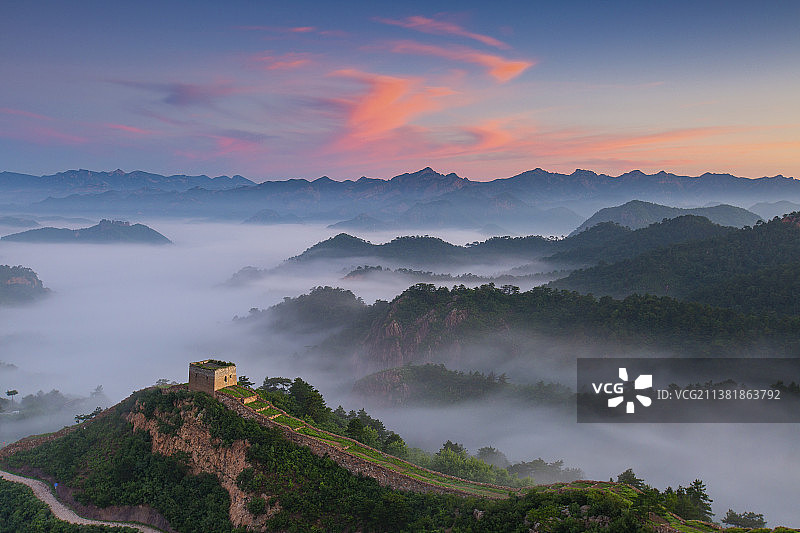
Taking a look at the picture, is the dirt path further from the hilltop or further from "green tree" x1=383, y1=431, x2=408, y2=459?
"green tree" x1=383, y1=431, x2=408, y2=459

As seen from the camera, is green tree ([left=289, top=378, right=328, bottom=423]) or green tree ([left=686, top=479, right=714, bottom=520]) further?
green tree ([left=289, top=378, right=328, bottom=423])

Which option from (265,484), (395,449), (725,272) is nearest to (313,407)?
(395,449)

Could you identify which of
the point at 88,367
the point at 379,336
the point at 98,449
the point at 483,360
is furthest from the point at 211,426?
the point at 88,367

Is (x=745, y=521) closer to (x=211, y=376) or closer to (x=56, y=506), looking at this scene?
(x=211, y=376)

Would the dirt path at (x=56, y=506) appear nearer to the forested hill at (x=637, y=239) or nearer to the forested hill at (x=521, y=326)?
the forested hill at (x=521, y=326)

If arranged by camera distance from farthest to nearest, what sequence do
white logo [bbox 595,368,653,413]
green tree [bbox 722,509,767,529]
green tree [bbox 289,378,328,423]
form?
white logo [bbox 595,368,653,413]
green tree [bbox 289,378,328,423]
green tree [bbox 722,509,767,529]

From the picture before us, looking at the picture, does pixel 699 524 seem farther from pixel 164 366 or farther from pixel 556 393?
pixel 164 366

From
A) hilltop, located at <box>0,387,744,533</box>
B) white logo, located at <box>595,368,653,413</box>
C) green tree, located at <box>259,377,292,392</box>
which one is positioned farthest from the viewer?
white logo, located at <box>595,368,653,413</box>

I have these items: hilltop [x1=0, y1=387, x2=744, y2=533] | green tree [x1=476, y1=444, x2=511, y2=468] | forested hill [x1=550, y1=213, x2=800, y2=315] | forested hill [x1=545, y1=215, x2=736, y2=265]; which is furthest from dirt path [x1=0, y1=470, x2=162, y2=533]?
forested hill [x1=545, y1=215, x2=736, y2=265]
